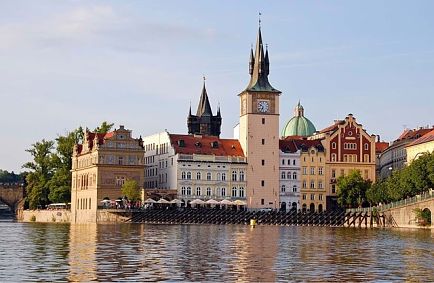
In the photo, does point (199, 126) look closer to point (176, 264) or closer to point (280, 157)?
point (280, 157)

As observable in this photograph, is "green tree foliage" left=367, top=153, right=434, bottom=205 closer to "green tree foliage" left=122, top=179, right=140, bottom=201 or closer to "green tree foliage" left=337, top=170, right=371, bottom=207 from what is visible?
"green tree foliage" left=337, top=170, right=371, bottom=207

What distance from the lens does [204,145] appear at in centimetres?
15262

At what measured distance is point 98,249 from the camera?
5003 cm

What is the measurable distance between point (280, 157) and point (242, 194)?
10231 millimetres

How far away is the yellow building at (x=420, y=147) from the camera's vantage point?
14460 centimetres

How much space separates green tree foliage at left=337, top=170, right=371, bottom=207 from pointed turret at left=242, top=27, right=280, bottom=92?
67.7ft

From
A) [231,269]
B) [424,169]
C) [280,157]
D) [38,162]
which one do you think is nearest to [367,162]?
[280,157]

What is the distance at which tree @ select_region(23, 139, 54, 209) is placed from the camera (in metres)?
162

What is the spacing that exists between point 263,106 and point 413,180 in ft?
144

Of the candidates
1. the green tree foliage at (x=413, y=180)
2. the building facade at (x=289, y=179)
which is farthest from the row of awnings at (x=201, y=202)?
the green tree foliage at (x=413, y=180)

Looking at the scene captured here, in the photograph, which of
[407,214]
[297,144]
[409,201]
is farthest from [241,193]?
[409,201]

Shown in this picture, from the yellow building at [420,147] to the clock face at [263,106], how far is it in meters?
25.9

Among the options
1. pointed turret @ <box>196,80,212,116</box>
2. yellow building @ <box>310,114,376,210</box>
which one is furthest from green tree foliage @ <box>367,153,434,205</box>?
pointed turret @ <box>196,80,212,116</box>

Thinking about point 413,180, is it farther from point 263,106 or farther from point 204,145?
point 204,145
